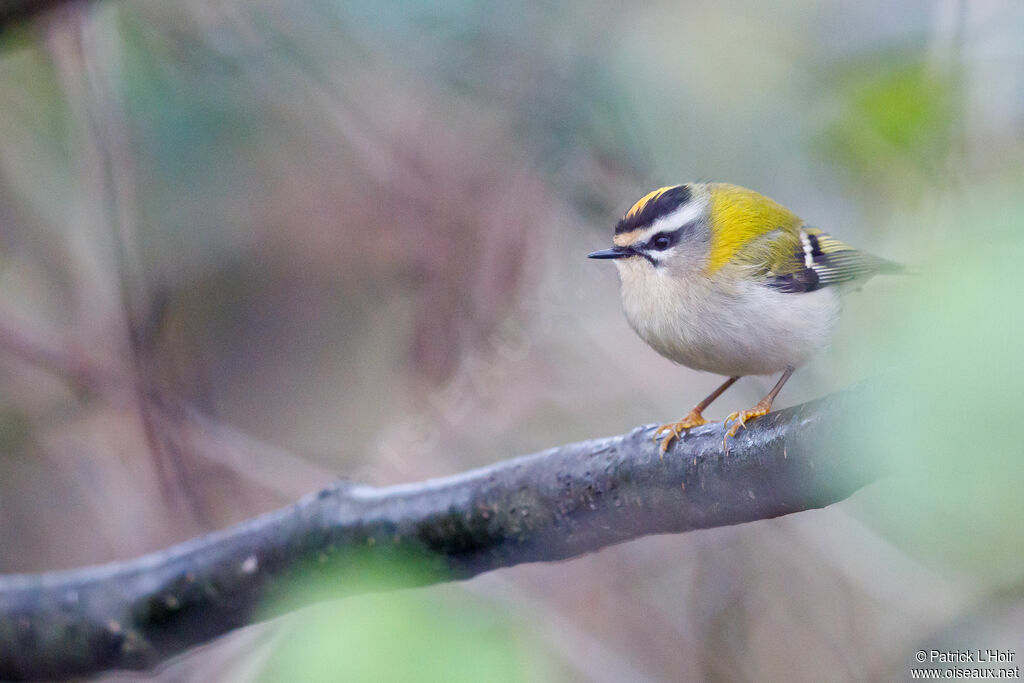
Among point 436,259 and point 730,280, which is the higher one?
point 730,280

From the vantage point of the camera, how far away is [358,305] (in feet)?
13.8

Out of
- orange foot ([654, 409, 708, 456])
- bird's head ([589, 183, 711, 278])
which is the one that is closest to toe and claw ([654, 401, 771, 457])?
orange foot ([654, 409, 708, 456])

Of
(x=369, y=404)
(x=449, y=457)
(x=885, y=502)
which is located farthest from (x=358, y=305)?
(x=885, y=502)

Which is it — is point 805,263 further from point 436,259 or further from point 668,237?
point 436,259

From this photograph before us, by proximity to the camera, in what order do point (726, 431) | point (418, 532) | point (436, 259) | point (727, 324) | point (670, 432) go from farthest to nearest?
point (436, 259)
point (727, 324)
point (418, 532)
point (670, 432)
point (726, 431)

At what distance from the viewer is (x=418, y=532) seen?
75.2 inches

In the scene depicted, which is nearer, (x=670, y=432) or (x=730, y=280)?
(x=670, y=432)

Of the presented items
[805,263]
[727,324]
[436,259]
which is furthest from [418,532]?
[436,259]

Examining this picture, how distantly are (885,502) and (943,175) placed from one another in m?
1.34

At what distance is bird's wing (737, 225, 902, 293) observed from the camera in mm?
2199

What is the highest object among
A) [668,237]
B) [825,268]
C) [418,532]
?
[668,237]

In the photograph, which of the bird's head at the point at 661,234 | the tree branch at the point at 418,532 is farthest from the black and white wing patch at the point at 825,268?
→ the tree branch at the point at 418,532

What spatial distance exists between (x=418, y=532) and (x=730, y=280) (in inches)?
37.7

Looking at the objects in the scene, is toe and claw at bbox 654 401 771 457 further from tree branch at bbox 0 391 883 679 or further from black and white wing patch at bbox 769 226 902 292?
black and white wing patch at bbox 769 226 902 292
